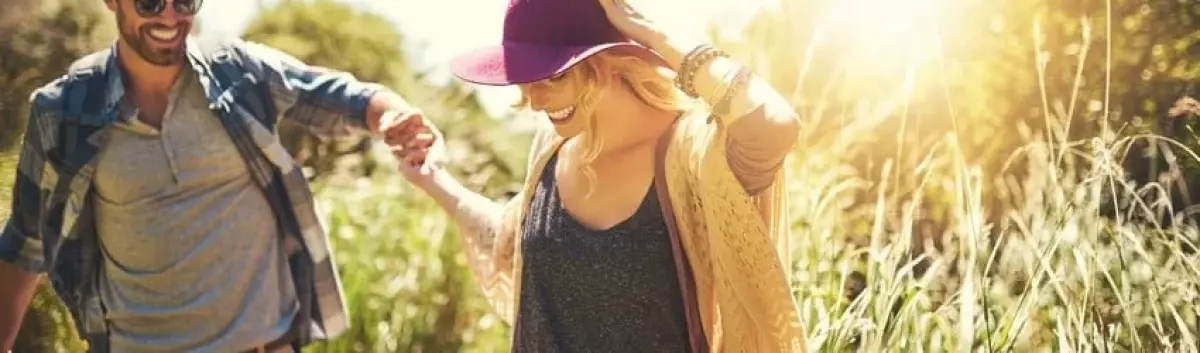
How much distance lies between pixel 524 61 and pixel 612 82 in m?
0.11

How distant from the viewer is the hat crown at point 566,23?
60.6 inches

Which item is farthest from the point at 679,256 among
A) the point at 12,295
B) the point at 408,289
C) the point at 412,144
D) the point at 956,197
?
the point at 408,289

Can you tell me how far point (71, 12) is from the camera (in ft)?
11.2

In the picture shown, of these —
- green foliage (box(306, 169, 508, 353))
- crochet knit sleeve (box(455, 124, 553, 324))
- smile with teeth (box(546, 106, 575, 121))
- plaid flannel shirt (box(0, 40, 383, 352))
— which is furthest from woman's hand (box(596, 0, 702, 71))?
green foliage (box(306, 169, 508, 353))

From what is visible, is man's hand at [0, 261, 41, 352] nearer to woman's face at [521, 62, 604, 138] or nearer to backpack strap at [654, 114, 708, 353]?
woman's face at [521, 62, 604, 138]

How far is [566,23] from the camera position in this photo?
154 centimetres

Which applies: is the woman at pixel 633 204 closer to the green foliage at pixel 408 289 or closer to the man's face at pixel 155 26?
the man's face at pixel 155 26

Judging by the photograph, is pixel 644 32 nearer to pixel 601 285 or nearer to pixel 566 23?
pixel 566 23

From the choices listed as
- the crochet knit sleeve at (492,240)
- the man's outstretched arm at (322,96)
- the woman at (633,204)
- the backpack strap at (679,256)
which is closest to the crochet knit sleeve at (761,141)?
the woman at (633,204)

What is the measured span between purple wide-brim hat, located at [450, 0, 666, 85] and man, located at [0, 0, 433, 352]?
0.40m

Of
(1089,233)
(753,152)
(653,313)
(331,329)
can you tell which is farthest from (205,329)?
(1089,233)

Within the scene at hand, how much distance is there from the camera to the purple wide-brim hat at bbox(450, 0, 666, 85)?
4.94 ft

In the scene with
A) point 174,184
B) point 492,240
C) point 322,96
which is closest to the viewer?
point 492,240

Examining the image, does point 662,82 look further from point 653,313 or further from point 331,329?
point 331,329
